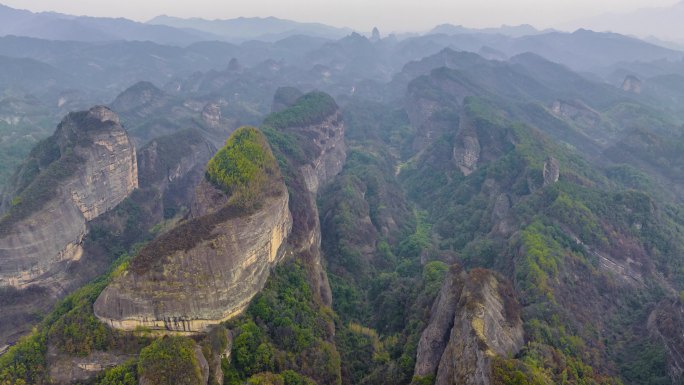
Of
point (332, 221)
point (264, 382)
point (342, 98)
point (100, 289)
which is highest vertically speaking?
point (100, 289)

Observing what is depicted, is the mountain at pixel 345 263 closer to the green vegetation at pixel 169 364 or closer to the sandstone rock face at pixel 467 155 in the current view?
the green vegetation at pixel 169 364

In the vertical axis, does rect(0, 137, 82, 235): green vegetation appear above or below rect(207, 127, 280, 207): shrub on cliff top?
below

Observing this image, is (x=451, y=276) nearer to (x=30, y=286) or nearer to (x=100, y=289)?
(x=100, y=289)

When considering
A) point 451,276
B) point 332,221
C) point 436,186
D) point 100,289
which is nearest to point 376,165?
point 436,186

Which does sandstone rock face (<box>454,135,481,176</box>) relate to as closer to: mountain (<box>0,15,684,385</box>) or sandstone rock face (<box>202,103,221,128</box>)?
mountain (<box>0,15,684,385</box>)

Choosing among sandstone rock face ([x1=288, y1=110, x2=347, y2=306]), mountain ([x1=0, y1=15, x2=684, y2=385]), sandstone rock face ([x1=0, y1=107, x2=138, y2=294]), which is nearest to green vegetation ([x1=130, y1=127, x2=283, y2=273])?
mountain ([x1=0, y1=15, x2=684, y2=385])

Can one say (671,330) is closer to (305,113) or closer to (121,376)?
(121,376)
